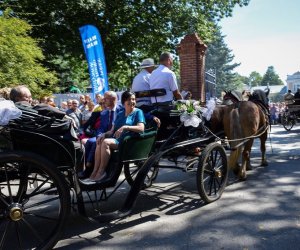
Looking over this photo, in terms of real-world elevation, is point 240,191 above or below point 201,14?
below

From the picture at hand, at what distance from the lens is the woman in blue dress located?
4.34 metres

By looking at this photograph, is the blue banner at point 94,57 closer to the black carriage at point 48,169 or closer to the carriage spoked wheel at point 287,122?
the black carriage at point 48,169

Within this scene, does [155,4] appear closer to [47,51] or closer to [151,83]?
[47,51]

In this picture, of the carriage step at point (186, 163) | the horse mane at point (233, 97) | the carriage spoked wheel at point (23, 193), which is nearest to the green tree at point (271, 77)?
the horse mane at point (233, 97)

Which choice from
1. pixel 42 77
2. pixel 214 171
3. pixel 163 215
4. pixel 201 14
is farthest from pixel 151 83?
pixel 201 14

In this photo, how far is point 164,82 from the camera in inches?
211

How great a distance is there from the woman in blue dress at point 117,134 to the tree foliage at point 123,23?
1354cm

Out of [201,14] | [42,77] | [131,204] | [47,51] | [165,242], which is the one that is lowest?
[165,242]

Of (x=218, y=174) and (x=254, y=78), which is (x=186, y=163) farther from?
(x=254, y=78)

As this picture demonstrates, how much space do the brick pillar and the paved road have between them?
5.20 metres

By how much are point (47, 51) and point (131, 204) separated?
50.4 ft

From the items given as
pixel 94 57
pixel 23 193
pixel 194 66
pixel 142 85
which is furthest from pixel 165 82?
pixel 94 57

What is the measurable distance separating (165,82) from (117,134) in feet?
4.27

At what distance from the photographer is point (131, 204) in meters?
4.25
